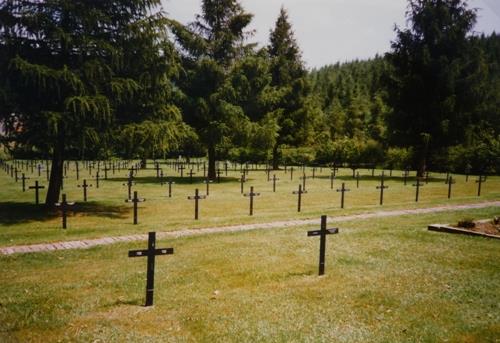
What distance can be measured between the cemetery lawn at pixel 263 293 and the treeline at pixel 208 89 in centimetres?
682

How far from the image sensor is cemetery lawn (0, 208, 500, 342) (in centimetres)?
530

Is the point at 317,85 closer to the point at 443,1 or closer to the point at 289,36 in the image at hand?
the point at 289,36

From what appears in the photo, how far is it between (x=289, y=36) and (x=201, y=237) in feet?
131

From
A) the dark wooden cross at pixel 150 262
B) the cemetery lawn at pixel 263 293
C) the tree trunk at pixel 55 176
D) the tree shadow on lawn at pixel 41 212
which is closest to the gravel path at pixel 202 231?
the cemetery lawn at pixel 263 293

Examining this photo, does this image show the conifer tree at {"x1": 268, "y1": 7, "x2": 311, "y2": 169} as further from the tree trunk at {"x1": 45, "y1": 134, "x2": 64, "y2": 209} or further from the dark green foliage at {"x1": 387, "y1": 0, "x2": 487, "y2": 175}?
the tree trunk at {"x1": 45, "y1": 134, "x2": 64, "y2": 209}

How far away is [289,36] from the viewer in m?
46.5

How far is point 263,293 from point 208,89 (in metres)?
25.4


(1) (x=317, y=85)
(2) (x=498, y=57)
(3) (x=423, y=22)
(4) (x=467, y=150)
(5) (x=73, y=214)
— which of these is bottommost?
(5) (x=73, y=214)

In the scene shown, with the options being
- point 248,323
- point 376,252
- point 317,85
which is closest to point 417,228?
point 376,252

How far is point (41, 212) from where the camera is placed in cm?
1581

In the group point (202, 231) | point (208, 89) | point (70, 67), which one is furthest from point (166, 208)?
point (208, 89)

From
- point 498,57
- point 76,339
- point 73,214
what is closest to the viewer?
point 76,339

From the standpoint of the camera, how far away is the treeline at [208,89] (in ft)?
46.3

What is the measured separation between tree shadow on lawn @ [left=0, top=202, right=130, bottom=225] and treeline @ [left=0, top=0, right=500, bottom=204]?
0.96m
